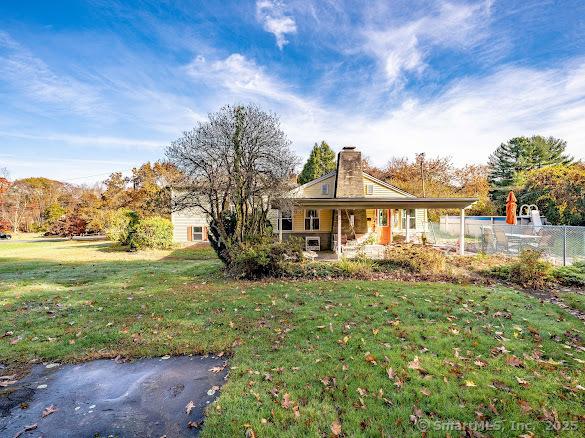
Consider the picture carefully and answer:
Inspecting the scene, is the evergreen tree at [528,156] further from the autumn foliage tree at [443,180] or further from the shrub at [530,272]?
the shrub at [530,272]

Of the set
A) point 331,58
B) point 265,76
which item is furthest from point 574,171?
point 265,76

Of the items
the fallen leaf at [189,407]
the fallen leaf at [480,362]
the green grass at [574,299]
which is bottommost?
the fallen leaf at [189,407]

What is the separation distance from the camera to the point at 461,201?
45.5 feet

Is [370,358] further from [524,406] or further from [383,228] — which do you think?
[383,228]

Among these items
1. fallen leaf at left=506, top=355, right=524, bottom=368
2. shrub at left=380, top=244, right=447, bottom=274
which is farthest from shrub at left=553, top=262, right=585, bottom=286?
fallen leaf at left=506, top=355, right=524, bottom=368

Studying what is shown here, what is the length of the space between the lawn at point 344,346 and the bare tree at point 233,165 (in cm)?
312

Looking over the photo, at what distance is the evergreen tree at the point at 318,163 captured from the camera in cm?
3750

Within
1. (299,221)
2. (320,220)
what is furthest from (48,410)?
(320,220)

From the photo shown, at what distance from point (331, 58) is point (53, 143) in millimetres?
30178

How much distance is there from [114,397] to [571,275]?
37.8 feet

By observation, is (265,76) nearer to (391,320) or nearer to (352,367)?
(391,320)

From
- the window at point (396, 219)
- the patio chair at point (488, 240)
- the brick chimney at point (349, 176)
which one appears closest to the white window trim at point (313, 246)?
the brick chimney at point (349, 176)

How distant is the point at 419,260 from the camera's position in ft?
33.2

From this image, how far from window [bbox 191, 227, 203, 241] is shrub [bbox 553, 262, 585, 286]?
19.9 meters
